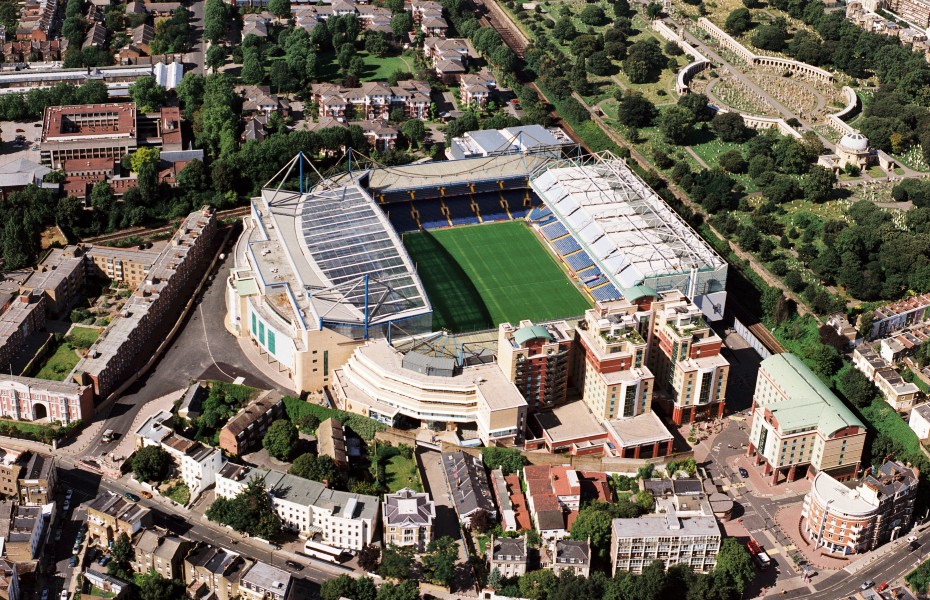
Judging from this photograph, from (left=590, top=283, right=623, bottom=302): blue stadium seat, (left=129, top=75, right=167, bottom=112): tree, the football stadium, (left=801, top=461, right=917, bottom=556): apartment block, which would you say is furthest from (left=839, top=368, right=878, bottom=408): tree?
(left=129, top=75, right=167, bottom=112): tree

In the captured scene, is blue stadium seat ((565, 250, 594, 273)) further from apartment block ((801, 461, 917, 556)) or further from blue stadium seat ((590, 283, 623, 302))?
apartment block ((801, 461, 917, 556))

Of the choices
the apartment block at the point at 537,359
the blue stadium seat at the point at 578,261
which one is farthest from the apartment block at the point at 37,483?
the blue stadium seat at the point at 578,261

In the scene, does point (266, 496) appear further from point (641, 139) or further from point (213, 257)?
point (641, 139)

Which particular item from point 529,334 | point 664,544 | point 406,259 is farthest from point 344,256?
point 664,544

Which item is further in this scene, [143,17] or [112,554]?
[143,17]

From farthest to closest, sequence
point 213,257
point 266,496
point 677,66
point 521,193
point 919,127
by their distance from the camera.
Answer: point 677,66 → point 919,127 → point 521,193 → point 213,257 → point 266,496

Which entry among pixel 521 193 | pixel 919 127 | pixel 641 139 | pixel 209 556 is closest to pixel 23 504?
pixel 209 556

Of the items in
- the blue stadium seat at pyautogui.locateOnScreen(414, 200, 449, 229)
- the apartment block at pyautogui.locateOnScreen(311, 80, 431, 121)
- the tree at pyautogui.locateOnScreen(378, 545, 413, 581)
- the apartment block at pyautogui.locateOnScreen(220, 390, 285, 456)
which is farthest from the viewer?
the apartment block at pyautogui.locateOnScreen(311, 80, 431, 121)
